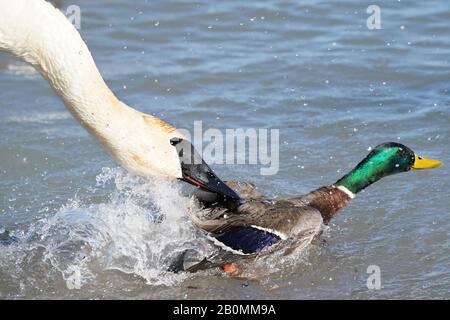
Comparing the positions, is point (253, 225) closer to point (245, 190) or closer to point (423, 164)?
point (245, 190)

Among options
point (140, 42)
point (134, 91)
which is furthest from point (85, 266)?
point (140, 42)

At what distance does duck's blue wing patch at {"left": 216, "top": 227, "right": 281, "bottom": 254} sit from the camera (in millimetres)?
6953

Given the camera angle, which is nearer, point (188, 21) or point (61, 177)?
point (61, 177)

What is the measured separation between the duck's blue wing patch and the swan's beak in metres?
1.10

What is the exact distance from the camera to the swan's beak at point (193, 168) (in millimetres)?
5395

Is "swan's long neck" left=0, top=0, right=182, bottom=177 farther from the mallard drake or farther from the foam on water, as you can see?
the mallard drake

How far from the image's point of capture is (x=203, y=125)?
31.9 feet

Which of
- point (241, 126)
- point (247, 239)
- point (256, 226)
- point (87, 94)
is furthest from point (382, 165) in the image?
point (87, 94)

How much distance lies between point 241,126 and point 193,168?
425 centimetres

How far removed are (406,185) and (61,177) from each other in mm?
3165

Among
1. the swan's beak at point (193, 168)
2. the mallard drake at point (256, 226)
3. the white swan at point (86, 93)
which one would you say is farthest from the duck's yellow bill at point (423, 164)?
the white swan at point (86, 93)

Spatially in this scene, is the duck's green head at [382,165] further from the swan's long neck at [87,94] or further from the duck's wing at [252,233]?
the swan's long neck at [87,94]
